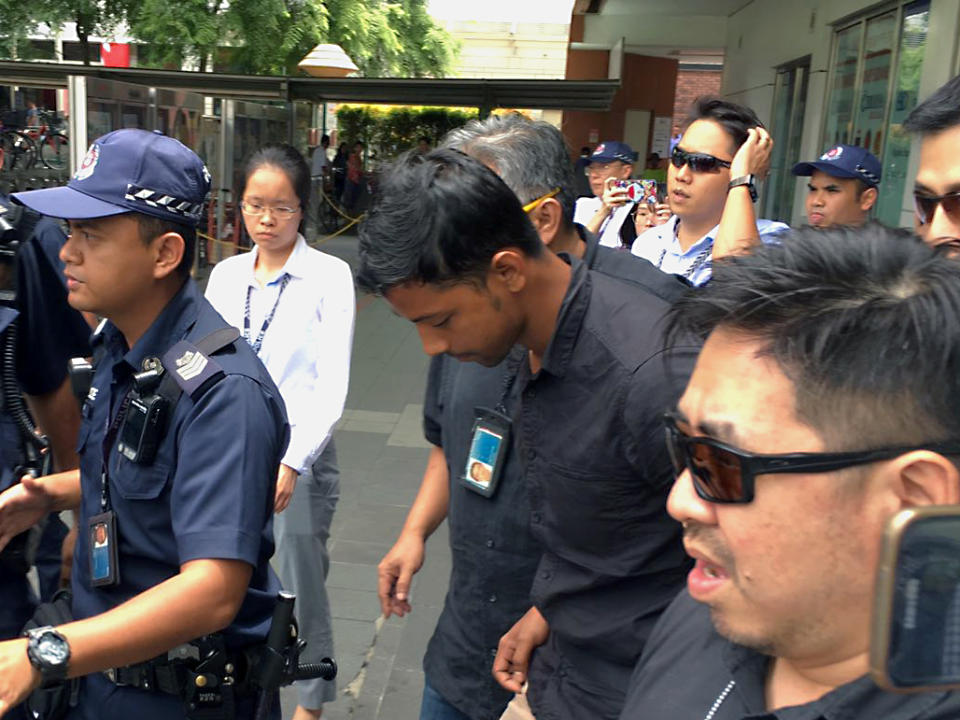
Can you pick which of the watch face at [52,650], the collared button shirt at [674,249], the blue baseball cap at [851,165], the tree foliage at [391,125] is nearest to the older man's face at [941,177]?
the collared button shirt at [674,249]

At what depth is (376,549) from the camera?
507 centimetres

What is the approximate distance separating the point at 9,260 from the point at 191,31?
1493 centimetres

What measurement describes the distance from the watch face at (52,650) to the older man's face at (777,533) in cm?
111

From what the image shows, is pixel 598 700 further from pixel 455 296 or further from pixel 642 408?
pixel 455 296

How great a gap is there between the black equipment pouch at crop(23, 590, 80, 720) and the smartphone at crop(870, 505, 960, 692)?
1.84 metres

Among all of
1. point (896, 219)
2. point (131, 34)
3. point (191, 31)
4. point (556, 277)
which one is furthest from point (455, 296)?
point (131, 34)

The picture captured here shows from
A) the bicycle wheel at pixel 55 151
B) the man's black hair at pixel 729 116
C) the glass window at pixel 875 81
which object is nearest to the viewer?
the man's black hair at pixel 729 116

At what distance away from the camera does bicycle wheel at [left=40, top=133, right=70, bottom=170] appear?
918cm

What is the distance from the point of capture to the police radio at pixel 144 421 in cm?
192

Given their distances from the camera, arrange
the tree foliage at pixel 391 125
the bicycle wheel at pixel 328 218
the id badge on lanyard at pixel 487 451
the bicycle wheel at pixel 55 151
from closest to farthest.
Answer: the id badge on lanyard at pixel 487 451 → the bicycle wheel at pixel 55 151 → the bicycle wheel at pixel 328 218 → the tree foliage at pixel 391 125

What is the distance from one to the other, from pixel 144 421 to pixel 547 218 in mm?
1206

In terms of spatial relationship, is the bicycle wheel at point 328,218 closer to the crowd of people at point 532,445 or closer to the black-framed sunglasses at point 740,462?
the crowd of people at point 532,445

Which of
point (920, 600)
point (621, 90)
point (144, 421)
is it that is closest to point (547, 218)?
point (144, 421)

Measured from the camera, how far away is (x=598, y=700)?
6.21ft
